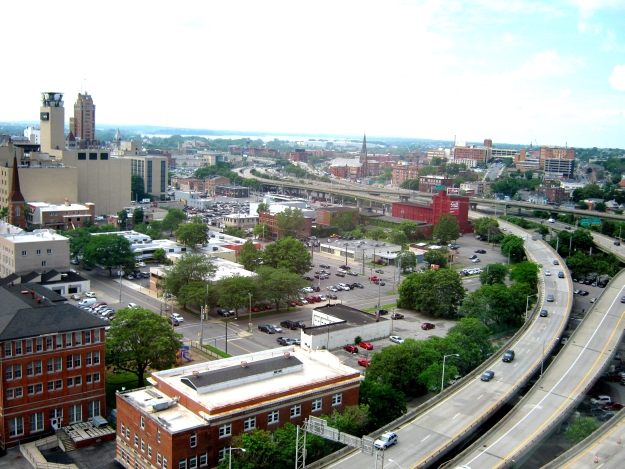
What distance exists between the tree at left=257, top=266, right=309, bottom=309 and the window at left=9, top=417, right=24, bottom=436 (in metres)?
14.6

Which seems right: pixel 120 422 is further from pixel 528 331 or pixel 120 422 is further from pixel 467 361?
pixel 528 331

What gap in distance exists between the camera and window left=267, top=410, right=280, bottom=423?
17.0 m

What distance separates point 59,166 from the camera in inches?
2212

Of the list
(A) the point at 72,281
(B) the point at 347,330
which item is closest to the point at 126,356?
(B) the point at 347,330

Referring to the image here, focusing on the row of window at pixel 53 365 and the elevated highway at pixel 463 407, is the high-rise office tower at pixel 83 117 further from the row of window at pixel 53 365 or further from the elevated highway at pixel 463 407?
the elevated highway at pixel 463 407

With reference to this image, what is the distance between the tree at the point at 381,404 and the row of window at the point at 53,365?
8.31 meters

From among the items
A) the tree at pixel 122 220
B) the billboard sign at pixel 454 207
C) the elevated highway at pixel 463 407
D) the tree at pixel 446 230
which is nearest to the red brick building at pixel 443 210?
the billboard sign at pixel 454 207

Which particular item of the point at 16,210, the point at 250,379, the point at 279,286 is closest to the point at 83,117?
the point at 16,210

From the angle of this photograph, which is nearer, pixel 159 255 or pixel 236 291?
pixel 236 291

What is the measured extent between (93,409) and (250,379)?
18.7 ft

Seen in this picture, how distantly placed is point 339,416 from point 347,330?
34.4 ft

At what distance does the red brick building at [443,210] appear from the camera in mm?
60844

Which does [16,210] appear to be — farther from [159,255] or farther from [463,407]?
[463,407]

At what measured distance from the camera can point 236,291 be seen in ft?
102
